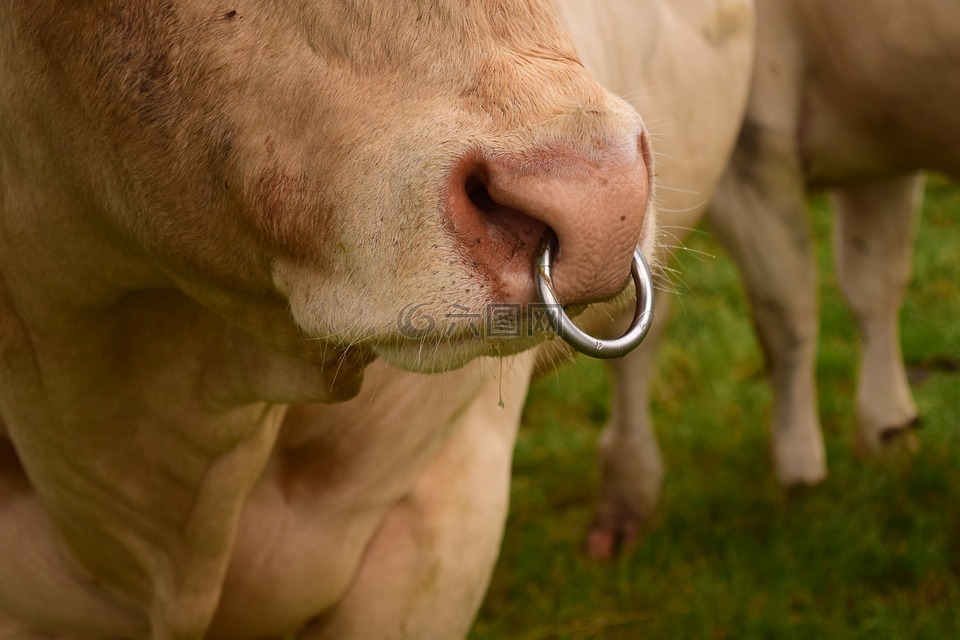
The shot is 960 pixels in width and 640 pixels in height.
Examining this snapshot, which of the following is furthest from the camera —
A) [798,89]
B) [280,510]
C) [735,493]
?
[735,493]

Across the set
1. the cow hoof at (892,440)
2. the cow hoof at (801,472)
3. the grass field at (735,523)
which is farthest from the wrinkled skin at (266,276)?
the cow hoof at (892,440)

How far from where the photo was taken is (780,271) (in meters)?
3.60

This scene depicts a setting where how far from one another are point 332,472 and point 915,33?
1.89m

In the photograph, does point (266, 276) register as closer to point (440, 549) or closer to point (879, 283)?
point (440, 549)

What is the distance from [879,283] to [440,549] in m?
2.32

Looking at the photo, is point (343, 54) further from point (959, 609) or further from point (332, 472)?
point (959, 609)

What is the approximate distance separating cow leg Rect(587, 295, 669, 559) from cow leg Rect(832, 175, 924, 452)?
2.21ft

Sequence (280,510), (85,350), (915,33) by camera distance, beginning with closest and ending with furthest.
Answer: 1. (85,350)
2. (280,510)
3. (915,33)

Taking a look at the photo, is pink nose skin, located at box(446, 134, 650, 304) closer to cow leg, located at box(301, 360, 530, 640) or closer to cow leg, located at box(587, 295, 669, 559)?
cow leg, located at box(301, 360, 530, 640)

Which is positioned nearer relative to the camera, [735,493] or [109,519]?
[109,519]

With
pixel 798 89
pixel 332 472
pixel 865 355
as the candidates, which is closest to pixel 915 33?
pixel 798 89

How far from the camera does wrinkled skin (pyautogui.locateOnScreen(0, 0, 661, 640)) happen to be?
4.16 ft

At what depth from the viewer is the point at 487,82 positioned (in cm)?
128

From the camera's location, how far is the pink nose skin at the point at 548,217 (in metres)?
1.22
